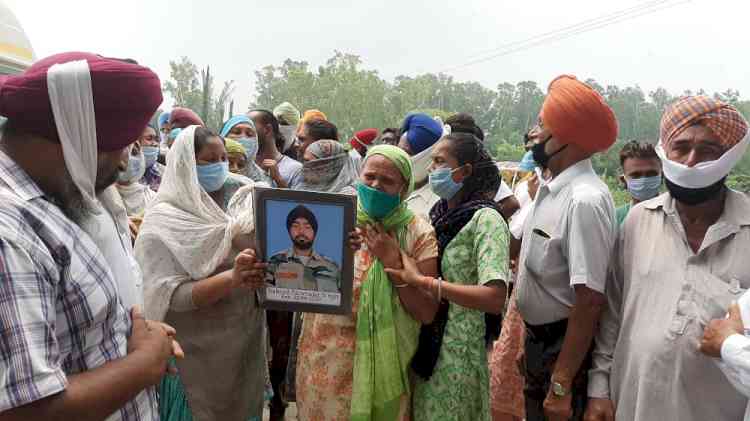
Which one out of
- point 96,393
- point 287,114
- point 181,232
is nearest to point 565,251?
point 181,232

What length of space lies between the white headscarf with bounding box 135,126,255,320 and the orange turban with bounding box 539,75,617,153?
159 centimetres

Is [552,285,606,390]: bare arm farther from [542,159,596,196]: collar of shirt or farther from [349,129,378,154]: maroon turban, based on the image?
[349,129,378,154]: maroon turban

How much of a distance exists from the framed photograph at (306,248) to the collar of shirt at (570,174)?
0.99 metres

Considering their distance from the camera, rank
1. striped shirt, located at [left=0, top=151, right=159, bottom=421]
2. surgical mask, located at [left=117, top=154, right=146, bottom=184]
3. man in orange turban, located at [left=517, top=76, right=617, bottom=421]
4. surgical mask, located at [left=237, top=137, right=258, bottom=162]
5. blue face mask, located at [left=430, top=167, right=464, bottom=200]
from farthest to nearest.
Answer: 1. surgical mask, located at [left=237, top=137, right=258, bottom=162]
2. surgical mask, located at [left=117, top=154, right=146, bottom=184]
3. blue face mask, located at [left=430, top=167, right=464, bottom=200]
4. man in orange turban, located at [left=517, top=76, right=617, bottom=421]
5. striped shirt, located at [left=0, top=151, right=159, bottom=421]

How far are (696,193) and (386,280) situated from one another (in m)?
1.33

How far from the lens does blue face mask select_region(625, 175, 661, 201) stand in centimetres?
387

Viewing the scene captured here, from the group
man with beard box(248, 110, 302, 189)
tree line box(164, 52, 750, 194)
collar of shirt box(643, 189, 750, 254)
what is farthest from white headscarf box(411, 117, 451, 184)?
tree line box(164, 52, 750, 194)

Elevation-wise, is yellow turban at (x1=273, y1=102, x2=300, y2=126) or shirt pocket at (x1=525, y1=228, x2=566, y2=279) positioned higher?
yellow turban at (x1=273, y1=102, x2=300, y2=126)

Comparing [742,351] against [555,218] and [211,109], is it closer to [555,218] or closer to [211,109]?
[555,218]

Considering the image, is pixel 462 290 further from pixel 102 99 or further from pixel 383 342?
pixel 102 99

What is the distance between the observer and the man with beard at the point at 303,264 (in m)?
2.35

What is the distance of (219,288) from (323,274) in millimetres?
514

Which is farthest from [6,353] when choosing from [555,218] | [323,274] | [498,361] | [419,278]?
[498,361]

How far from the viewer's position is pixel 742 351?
1677 mm
